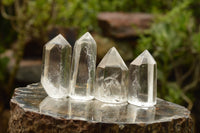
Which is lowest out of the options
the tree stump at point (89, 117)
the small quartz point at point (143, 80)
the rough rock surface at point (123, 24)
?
the tree stump at point (89, 117)

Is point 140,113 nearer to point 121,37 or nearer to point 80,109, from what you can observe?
point 80,109

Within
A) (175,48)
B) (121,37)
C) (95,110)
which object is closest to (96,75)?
(95,110)

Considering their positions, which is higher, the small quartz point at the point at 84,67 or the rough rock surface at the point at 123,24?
the rough rock surface at the point at 123,24

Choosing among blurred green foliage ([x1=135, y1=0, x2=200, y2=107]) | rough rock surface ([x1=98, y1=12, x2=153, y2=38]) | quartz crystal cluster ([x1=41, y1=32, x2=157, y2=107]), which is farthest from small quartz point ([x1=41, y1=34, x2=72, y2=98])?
rough rock surface ([x1=98, y1=12, x2=153, y2=38])

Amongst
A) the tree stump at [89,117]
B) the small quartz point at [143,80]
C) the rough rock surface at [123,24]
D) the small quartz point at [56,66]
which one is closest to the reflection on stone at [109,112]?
the tree stump at [89,117]

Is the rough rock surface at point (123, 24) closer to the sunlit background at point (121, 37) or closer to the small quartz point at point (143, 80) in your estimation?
the sunlit background at point (121, 37)

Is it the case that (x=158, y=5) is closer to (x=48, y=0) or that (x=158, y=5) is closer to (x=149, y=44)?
(x=149, y=44)

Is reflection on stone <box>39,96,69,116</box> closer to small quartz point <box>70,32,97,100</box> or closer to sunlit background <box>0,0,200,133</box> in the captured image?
small quartz point <box>70,32,97,100</box>
